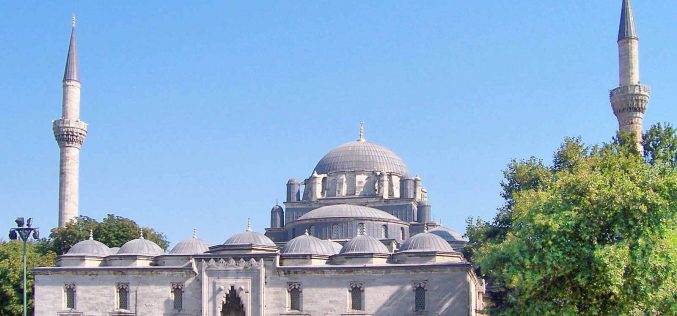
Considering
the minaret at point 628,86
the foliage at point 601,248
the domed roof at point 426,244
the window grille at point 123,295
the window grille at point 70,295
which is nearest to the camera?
the foliage at point 601,248

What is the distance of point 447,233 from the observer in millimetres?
56500

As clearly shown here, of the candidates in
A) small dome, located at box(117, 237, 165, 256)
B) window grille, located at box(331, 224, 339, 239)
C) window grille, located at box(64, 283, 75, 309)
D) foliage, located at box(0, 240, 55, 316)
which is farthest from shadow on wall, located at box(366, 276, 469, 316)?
foliage, located at box(0, 240, 55, 316)

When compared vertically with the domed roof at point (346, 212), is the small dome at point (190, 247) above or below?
below

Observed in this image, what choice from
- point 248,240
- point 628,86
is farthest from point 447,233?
point 248,240

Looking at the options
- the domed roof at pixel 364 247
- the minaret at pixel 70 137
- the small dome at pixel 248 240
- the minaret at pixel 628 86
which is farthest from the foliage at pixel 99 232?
the minaret at pixel 628 86

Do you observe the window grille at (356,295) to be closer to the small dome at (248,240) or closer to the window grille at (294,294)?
the window grille at (294,294)

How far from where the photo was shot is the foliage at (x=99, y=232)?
5334 cm

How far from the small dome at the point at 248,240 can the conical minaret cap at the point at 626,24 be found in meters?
22.0

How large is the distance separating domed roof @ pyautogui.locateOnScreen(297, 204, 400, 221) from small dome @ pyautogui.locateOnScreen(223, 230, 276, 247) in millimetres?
8753

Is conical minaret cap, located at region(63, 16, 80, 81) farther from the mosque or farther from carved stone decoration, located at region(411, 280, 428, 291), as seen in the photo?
carved stone decoration, located at region(411, 280, 428, 291)

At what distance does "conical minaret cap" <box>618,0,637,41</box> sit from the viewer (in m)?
51.7

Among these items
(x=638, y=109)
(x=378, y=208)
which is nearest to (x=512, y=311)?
(x=638, y=109)

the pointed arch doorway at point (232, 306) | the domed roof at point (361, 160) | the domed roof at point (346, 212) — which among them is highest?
the domed roof at point (361, 160)

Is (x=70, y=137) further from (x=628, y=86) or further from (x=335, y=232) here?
(x=628, y=86)
